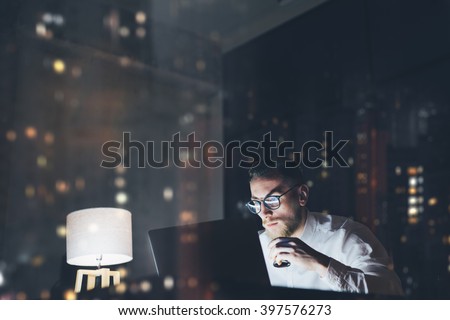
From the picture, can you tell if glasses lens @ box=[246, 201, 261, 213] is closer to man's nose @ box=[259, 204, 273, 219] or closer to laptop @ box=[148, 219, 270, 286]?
man's nose @ box=[259, 204, 273, 219]

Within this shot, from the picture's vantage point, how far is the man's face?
2889mm

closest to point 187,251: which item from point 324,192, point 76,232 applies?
point 76,232

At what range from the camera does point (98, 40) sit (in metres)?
4.04

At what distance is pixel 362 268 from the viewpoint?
230 centimetres

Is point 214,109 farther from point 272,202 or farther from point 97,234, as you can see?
point 97,234

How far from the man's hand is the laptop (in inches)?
2.5

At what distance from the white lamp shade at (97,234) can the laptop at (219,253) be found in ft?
2.40

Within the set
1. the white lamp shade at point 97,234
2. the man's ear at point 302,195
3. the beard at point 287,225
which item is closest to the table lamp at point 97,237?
the white lamp shade at point 97,234

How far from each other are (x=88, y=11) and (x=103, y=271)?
216cm

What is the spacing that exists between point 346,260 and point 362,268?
0.12 meters

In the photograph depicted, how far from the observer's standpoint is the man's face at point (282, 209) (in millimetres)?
2889

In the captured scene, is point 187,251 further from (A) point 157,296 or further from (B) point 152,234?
(B) point 152,234

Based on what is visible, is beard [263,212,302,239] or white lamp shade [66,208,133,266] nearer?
white lamp shade [66,208,133,266]

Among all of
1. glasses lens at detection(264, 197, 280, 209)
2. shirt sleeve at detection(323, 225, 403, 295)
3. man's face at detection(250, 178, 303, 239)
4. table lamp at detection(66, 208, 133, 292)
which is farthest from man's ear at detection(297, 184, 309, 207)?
table lamp at detection(66, 208, 133, 292)
